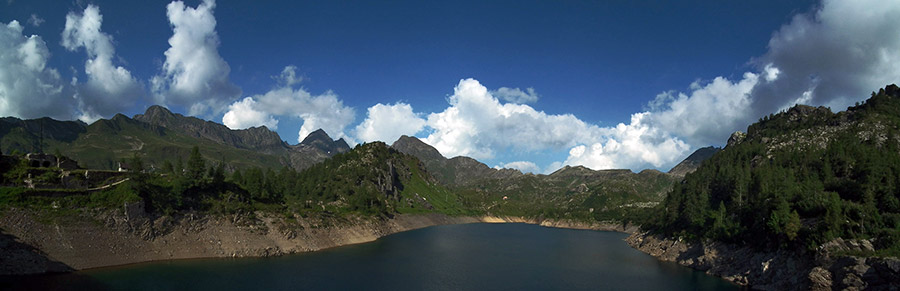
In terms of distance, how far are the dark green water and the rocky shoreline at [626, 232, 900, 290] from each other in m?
3.82

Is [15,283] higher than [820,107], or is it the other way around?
[820,107]

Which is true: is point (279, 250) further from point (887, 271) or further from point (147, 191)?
point (887, 271)

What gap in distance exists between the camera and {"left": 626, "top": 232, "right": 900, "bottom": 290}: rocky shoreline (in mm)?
51000

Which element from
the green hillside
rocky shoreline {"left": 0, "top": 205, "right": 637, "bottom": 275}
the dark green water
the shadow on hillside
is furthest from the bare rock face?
the shadow on hillside

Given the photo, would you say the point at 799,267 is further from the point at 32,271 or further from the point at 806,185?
the point at 32,271

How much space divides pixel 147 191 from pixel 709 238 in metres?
114

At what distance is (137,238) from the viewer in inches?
2970

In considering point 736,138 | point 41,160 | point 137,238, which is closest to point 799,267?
point 137,238

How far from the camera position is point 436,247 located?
12050cm

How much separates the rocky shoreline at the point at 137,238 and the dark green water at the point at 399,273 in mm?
3243

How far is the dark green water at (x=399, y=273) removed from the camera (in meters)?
62.8

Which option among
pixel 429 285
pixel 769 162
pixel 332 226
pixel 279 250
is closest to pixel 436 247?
pixel 332 226

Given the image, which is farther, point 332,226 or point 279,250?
point 332,226

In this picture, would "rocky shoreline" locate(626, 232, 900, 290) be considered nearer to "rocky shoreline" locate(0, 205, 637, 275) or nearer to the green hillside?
the green hillside
